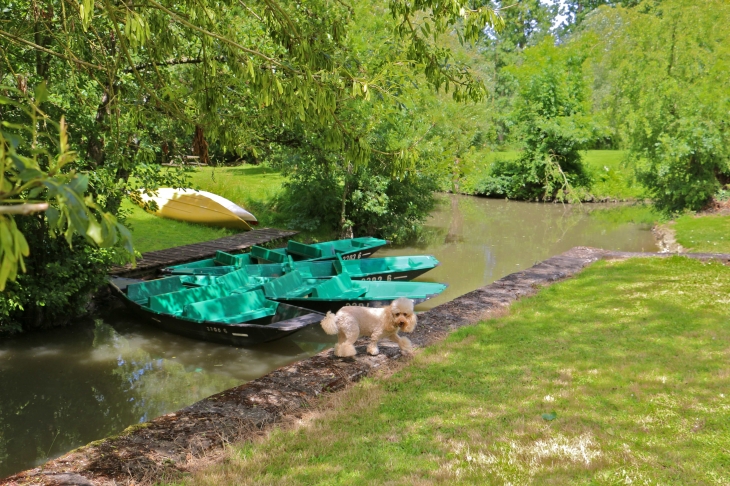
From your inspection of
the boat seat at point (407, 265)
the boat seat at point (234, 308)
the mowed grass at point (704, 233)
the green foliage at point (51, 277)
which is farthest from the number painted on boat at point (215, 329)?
the mowed grass at point (704, 233)

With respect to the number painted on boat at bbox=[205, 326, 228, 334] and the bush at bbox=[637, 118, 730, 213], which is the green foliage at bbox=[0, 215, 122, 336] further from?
the bush at bbox=[637, 118, 730, 213]

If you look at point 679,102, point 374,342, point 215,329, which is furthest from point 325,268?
point 679,102

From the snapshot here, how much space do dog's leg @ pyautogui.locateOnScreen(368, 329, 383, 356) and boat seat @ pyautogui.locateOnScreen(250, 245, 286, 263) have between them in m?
7.23

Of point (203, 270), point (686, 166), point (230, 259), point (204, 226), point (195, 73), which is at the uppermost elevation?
point (195, 73)

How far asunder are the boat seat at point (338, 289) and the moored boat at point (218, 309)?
931mm

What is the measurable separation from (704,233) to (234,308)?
15.5 m

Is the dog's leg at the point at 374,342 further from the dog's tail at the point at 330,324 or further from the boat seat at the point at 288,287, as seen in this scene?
the boat seat at the point at 288,287

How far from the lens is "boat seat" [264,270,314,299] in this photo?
1088 centimetres

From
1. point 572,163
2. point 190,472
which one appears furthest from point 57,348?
point 572,163

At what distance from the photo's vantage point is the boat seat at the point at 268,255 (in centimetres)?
1384

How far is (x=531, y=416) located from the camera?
194 inches

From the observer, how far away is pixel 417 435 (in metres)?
4.66

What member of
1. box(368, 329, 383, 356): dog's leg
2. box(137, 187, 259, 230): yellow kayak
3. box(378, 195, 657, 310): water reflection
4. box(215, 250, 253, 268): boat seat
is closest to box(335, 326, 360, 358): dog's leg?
box(368, 329, 383, 356): dog's leg

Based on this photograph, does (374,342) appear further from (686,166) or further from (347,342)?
(686,166)
